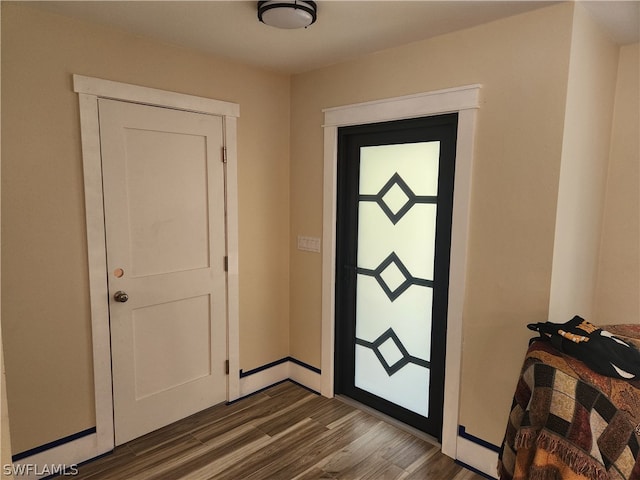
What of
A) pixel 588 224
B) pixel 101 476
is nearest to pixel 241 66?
pixel 588 224

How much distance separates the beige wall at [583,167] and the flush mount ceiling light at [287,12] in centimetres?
A: 122

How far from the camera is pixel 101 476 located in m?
2.29

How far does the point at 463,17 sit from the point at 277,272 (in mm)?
2134

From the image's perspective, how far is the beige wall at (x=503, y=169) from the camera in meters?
1.99

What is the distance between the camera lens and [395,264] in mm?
2768

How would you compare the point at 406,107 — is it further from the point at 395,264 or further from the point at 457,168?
the point at 395,264

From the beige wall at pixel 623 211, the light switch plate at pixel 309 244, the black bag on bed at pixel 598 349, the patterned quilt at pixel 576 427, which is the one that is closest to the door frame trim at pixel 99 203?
the light switch plate at pixel 309 244

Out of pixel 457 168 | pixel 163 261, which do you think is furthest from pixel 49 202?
pixel 457 168

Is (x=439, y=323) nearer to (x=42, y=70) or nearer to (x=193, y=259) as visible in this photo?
(x=193, y=259)

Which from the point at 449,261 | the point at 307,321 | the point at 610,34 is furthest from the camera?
the point at 307,321

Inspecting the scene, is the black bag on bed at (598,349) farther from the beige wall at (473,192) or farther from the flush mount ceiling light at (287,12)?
the flush mount ceiling light at (287,12)

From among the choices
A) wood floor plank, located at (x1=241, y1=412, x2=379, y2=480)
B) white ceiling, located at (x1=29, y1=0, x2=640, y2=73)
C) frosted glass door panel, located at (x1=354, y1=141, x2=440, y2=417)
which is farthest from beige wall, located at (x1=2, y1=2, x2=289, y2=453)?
frosted glass door panel, located at (x1=354, y1=141, x2=440, y2=417)

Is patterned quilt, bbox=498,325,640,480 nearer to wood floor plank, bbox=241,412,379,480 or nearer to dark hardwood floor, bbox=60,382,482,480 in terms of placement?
dark hardwood floor, bbox=60,382,482,480

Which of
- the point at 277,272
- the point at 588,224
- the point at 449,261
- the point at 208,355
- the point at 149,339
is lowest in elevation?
the point at 208,355
